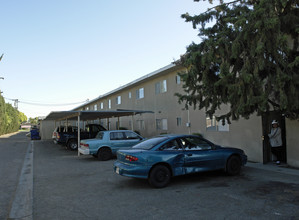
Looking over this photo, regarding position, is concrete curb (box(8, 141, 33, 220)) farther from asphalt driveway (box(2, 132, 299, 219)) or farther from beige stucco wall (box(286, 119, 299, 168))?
beige stucco wall (box(286, 119, 299, 168))

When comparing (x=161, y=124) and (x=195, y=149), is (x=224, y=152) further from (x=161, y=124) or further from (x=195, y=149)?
(x=161, y=124)

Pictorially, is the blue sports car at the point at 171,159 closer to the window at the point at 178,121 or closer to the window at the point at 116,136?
the window at the point at 116,136

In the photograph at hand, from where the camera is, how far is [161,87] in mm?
17703

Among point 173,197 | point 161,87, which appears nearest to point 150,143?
point 173,197

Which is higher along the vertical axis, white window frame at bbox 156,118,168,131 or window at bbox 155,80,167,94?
window at bbox 155,80,167,94

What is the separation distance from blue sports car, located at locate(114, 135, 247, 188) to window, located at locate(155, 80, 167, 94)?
10.0 meters

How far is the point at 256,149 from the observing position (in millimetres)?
10086

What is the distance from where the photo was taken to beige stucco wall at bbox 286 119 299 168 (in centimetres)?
869

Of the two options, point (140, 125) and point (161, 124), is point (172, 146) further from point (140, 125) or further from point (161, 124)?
point (140, 125)

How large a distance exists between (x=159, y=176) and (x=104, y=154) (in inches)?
230

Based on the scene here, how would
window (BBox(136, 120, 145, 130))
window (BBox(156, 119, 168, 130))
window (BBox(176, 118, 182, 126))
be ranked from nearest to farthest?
window (BBox(176, 118, 182, 126))
window (BBox(156, 119, 168, 130))
window (BBox(136, 120, 145, 130))

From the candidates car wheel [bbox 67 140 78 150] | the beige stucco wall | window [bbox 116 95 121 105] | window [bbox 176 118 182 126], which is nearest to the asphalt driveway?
Result: the beige stucco wall

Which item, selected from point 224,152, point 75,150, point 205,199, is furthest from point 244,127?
point 75,150

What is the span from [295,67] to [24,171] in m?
9.82
